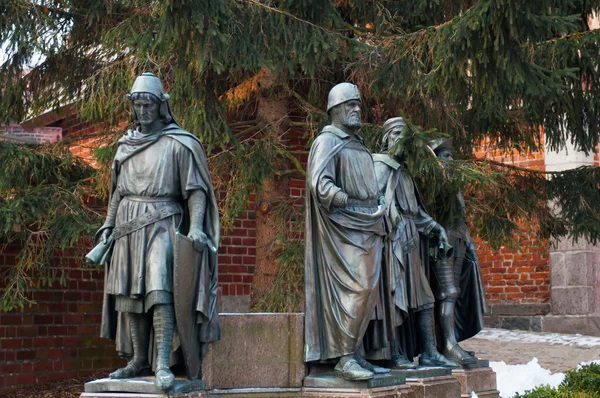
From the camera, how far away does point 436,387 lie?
7.47 m

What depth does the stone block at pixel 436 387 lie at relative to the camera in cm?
725

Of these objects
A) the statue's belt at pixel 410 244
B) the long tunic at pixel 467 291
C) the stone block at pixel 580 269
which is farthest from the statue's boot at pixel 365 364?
the stone block at pixel 580 269

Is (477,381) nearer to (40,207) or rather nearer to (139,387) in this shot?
(139,387)

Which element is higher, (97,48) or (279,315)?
(97,48)

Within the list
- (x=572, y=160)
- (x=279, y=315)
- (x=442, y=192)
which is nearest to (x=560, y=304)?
(x=572, y=160)

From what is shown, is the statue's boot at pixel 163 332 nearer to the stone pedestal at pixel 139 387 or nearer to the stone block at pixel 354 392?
the stone pedestal at pixel 139 387

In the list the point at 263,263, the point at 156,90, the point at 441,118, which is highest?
the point at 441,118

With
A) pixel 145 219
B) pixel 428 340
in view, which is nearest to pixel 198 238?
pixel 145 219

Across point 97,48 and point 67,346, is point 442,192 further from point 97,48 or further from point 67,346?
point 67,346

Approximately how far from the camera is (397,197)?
8102 millimetres

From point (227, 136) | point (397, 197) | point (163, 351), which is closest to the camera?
point (163, 351)

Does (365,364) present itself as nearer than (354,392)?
No

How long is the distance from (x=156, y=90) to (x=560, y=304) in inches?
493

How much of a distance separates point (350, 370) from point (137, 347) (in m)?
1.38
